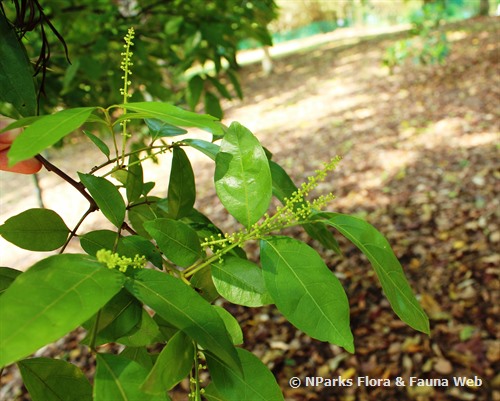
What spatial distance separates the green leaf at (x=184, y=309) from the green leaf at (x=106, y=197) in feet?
0.58

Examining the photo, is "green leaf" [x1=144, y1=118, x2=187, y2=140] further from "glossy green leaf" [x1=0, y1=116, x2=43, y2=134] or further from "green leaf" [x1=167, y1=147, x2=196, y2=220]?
"glossy green leaf" [x1=0, y1=116, x2=43, y2=134]

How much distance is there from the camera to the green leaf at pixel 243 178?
0.71 metres

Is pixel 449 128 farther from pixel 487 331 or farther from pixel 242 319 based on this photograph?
pixel 242 319

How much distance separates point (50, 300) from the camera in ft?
1.57

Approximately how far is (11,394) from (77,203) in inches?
143

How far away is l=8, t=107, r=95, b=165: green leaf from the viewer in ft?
1.58

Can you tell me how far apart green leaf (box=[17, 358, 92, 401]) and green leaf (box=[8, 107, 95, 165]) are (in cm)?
36

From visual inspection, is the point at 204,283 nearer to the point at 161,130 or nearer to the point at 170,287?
the point at 170,287

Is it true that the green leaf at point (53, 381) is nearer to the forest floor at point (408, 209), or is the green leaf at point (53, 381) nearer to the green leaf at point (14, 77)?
the green leaf at point (14, 77)

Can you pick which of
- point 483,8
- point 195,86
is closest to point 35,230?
point 195,86

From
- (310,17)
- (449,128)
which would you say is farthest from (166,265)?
(310,17)

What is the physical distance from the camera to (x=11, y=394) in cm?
275

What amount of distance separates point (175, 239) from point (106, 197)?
140 millimetres

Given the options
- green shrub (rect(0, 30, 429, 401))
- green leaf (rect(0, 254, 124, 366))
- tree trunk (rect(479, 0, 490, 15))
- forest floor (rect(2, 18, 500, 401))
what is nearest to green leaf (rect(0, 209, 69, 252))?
green shrub (rect(0, 30, 429, 401))
